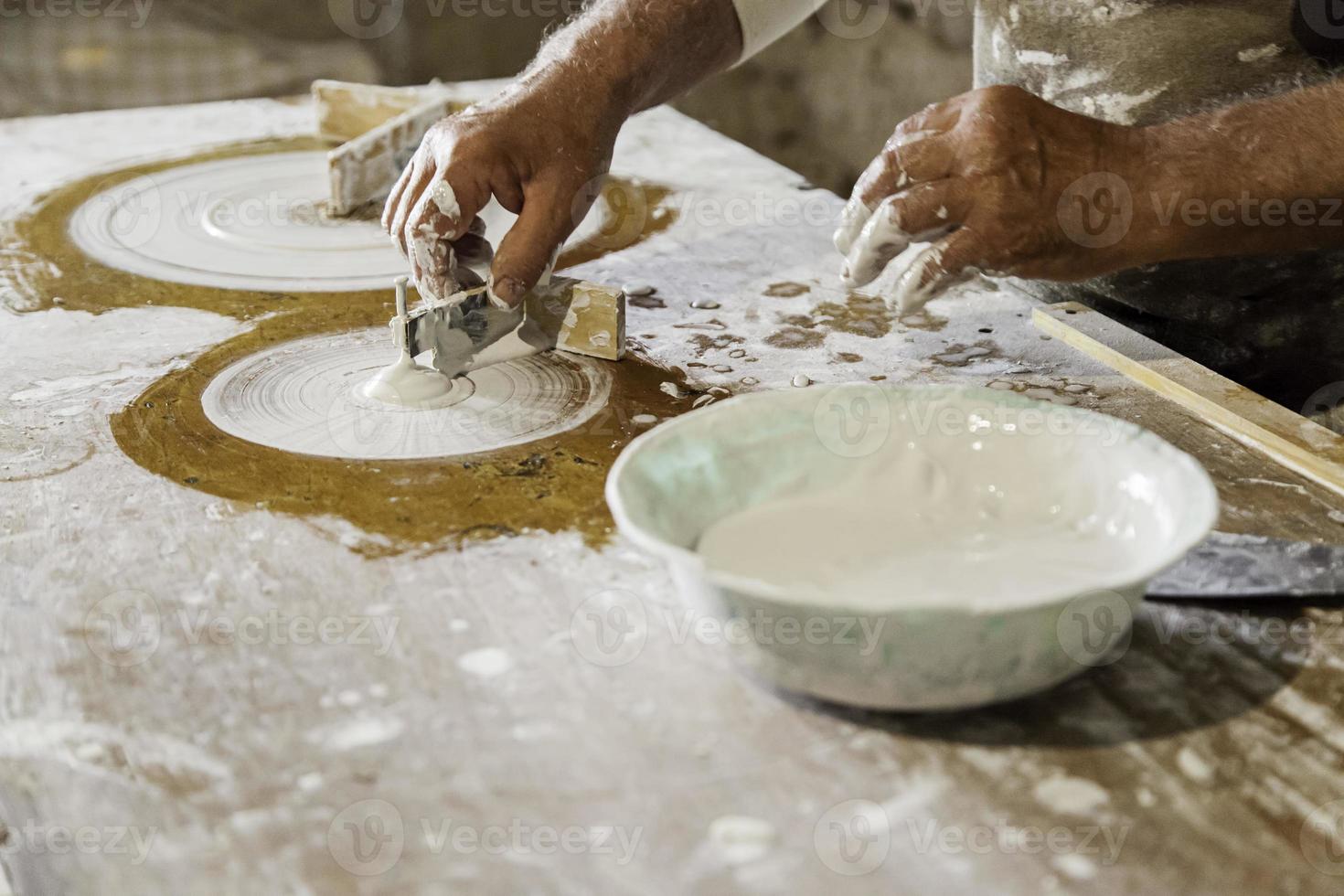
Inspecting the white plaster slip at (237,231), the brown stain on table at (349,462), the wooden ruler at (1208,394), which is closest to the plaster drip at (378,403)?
the brown stain on table at (349,462)

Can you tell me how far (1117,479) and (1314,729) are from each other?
0.75ft

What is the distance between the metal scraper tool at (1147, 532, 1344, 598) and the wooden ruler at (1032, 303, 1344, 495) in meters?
0.18

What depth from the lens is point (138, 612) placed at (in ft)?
3.29

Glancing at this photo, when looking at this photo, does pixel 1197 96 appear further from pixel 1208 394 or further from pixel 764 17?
pixel 764 17

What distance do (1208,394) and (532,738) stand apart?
0.89 meters

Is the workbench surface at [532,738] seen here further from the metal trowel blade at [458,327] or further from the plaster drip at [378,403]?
the metal trowel blade at [458,327]

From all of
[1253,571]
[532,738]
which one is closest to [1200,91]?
[1253,571]

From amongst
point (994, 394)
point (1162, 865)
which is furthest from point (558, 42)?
point (1162, 865)

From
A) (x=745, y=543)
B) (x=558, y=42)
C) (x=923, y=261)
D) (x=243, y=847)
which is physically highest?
(x=558, y=42)

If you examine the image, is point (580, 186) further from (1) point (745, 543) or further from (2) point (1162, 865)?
(2) point (1162, 865)

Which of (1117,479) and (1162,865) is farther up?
(1117,479)

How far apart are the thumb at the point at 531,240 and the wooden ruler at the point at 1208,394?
0.62 m

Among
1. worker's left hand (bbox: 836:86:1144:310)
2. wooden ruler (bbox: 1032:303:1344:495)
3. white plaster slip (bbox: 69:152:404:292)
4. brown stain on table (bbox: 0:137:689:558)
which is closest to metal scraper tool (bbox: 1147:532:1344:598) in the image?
wooden ruler (bbox: 1032:303:1344:495)

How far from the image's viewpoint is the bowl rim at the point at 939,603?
764 mm
